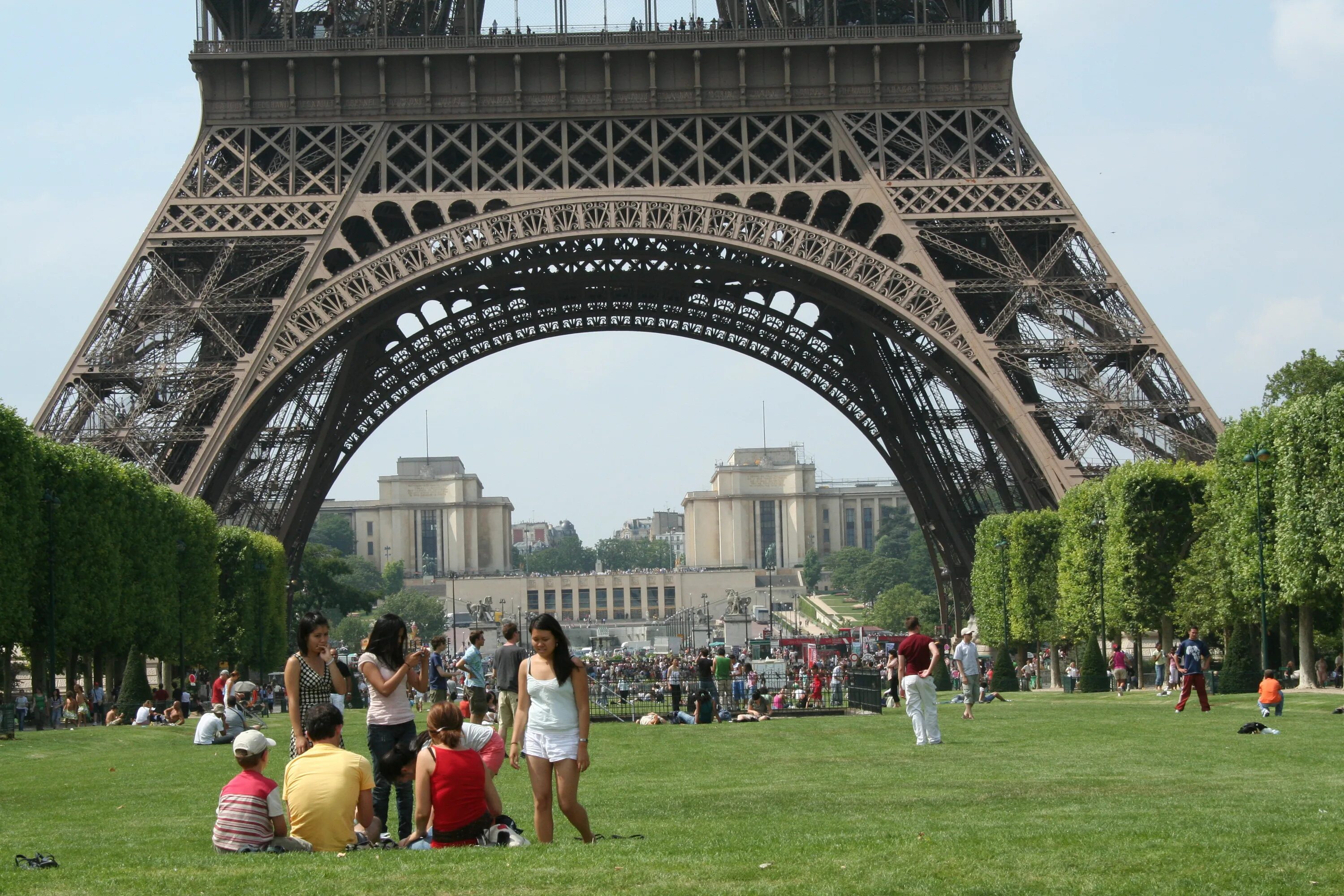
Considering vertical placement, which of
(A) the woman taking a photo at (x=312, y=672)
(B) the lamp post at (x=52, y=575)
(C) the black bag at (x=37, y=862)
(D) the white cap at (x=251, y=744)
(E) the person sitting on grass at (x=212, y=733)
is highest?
(B) the lamp post at (x=52, y=575)

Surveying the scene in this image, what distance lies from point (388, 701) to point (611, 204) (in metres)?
34.3

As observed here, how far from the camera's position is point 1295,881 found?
1044 cm

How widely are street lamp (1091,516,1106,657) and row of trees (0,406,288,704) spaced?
26.4 m

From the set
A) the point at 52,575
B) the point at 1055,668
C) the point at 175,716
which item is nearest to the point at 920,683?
the point at 52,575

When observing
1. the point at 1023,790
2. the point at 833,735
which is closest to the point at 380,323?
the point at 833,735

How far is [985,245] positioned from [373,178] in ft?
57.4

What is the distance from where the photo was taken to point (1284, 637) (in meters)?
47.4

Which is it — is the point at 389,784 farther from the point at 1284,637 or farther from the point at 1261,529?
the point at 1284,637

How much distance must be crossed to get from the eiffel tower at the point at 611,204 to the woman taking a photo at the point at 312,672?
32.6 meters

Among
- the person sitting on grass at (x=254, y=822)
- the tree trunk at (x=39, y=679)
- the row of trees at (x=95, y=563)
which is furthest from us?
the tree trunk at (x=39, y=679)

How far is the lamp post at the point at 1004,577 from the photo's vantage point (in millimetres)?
61625

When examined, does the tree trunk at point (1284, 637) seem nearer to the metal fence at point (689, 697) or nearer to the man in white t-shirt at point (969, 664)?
the metal fence at point (689, 697)

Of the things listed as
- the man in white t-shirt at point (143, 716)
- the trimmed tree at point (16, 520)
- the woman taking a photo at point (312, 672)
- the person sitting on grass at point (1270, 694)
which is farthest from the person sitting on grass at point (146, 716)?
the woman taking a photo at point (312, 672)

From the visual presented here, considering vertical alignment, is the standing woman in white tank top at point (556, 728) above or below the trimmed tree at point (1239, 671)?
above
